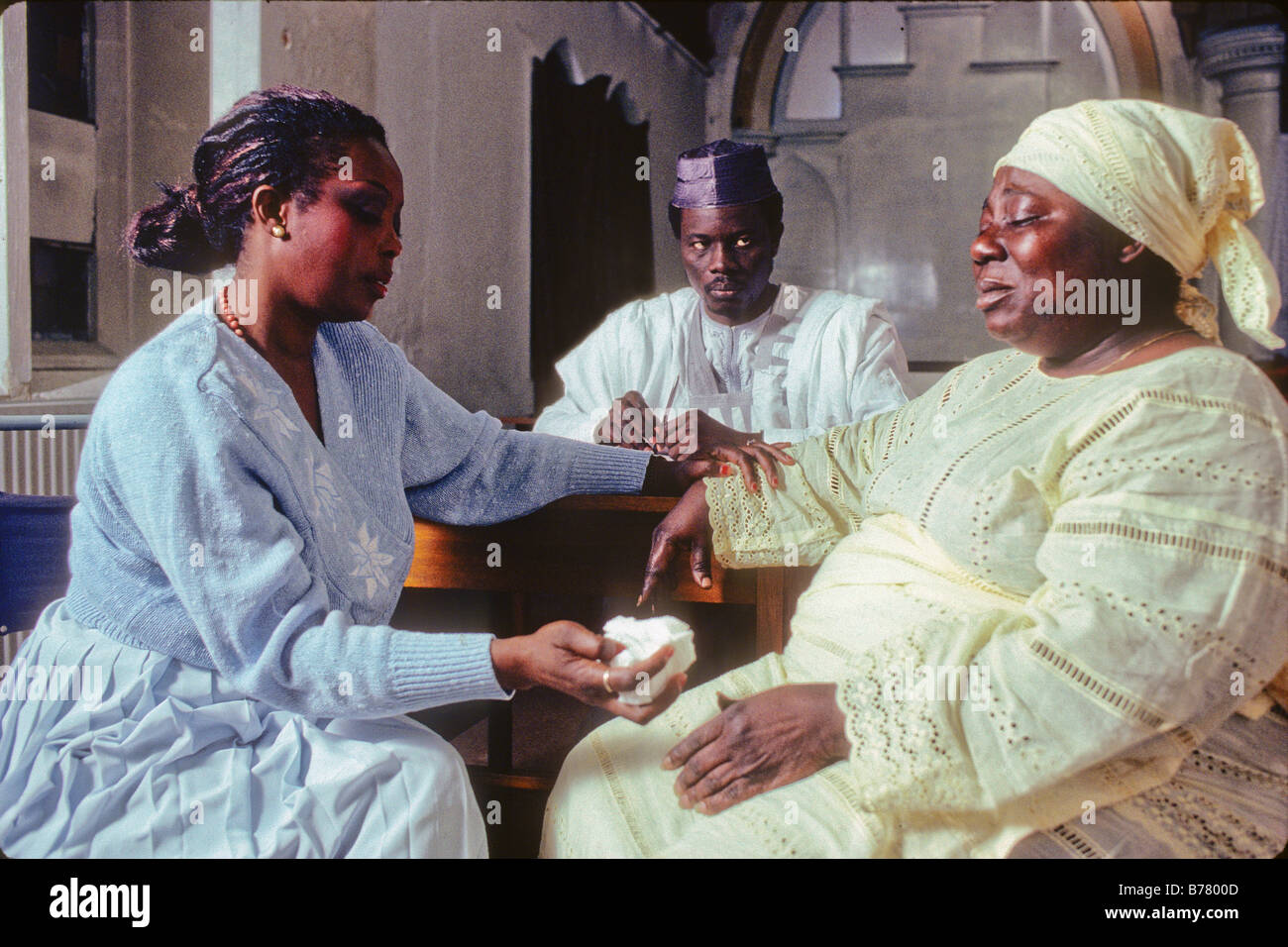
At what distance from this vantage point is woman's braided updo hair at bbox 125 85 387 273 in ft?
5.01

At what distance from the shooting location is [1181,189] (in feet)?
4.43

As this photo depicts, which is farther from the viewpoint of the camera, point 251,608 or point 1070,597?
point 251,608

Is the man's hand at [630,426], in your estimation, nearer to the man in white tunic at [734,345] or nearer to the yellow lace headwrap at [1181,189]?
the man in white tunic at [734,345]

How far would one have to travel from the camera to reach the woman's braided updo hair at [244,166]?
5.01 feet

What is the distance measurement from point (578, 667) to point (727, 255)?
1128mm

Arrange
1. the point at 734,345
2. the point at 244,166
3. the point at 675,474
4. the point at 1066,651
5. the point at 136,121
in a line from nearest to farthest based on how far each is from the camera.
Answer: the point at 1066,651 < the point at 244,166 < the point at 675,474 < the point at 136,121 < the point at 734,345

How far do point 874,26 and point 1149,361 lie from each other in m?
1.12

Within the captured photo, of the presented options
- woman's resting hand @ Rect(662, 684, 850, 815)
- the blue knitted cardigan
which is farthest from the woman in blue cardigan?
woman's resting hand @ Rect(662, 684, 850, 815)

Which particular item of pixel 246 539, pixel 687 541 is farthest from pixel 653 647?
pixel 246 539

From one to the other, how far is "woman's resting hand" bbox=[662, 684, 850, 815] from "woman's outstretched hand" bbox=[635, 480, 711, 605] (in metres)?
0.37

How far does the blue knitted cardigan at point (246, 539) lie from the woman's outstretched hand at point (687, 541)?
46 cm

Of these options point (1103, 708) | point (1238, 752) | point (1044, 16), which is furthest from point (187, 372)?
point (1044, 16)

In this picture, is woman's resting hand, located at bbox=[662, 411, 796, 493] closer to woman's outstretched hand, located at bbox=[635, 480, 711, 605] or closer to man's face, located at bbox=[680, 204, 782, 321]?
woman's outstretched hand, located at bbox=[635, 480, 711, 605]

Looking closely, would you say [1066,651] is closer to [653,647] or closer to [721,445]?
[653,647]
